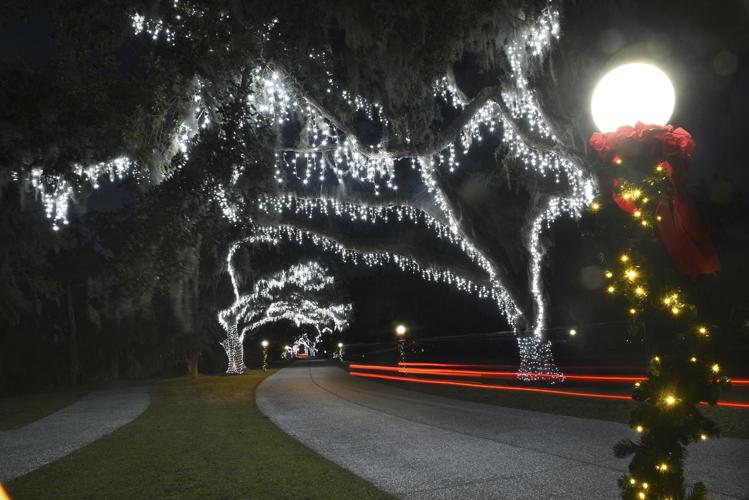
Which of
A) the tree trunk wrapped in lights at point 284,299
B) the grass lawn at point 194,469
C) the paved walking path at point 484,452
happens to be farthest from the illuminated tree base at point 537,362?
the tree trunk wrapped in lights at point 284,299

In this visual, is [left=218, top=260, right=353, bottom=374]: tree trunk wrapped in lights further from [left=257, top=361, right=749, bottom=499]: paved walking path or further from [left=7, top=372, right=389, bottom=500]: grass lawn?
[left=257, top=361, right=749, bottom=499]: paved walking path

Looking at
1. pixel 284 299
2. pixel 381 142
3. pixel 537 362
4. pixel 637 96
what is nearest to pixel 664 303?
pixel 637 96

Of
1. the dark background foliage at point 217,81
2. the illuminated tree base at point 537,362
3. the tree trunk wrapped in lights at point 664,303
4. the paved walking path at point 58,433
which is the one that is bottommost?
the paved walking path at point 58,433

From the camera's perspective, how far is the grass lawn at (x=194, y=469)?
5504 mm

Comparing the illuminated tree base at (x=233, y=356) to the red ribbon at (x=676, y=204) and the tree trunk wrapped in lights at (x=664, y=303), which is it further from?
the red ribbon at (x=676, y=204)

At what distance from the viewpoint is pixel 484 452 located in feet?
22.4

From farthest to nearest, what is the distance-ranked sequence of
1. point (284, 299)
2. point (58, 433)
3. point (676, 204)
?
point (284, 299) < point (58, 433) < point (676, 204)

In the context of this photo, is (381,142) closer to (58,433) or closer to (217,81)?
(217,81)

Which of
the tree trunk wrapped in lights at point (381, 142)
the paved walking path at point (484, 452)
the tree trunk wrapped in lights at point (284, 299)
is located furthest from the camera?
the tree trunk wrapped in lights at point (284, 299)

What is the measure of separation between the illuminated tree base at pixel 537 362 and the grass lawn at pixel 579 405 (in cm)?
76

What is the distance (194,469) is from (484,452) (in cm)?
350

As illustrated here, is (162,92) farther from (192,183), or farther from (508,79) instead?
(508,79)

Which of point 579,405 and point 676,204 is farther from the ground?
point 676,204

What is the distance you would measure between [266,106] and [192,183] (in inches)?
126
